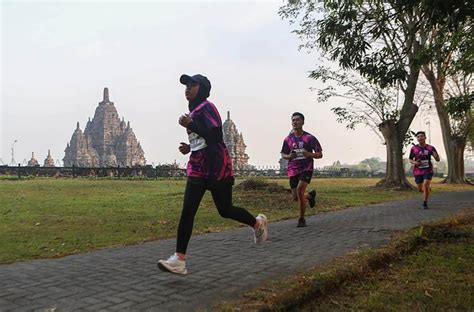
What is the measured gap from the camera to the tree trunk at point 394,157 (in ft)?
73.5

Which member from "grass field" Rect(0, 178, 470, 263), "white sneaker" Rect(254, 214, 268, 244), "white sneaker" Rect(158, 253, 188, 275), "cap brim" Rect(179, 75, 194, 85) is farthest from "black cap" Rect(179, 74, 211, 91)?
"grass field" Rect(0, 178, 470, 263)

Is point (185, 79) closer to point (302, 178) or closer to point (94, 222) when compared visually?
point (302, 178)

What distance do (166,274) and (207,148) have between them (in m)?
1.22

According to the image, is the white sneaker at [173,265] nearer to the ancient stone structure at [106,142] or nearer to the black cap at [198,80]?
the black cap at [198,80]

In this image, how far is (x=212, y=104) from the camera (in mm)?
4496

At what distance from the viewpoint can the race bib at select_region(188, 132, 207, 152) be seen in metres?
4.34

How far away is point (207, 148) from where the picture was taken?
14.2 feet

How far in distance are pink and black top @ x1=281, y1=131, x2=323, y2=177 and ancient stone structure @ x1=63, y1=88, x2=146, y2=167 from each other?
63717mm

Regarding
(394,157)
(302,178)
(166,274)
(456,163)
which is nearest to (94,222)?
(302,178)

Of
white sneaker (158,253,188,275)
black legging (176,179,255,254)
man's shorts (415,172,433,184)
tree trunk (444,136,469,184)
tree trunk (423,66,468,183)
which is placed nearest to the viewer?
white sneaker (158,253,188,275)

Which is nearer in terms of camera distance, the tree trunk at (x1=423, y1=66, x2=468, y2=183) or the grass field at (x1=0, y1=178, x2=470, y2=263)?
the grass field at (x1=0, y1=178, x2=470, y2=263)

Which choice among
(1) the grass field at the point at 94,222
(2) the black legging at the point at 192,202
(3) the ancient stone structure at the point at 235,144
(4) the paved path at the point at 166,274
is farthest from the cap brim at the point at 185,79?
(3) the ancient stone structure at the point at 235,144

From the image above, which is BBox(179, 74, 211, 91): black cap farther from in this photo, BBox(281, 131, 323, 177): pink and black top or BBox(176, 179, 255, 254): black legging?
BBox(281, 131, 323, 177): pink and black top

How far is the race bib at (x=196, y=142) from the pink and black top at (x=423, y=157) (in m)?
7.94
